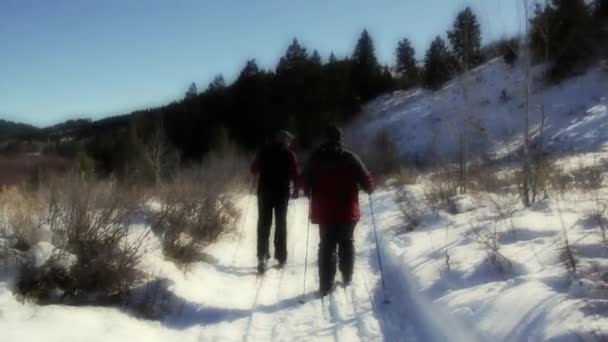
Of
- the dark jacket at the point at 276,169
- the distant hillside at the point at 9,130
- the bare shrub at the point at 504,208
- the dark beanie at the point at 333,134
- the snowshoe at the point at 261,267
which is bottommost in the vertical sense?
the snowshoe at the point at 261,267

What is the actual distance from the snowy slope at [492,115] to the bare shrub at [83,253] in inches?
681

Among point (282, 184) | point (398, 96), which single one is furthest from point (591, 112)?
point (282, 184)

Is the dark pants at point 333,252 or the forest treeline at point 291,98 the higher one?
the forest treeline at point 291,98

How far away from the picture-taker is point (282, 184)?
6.65 meters

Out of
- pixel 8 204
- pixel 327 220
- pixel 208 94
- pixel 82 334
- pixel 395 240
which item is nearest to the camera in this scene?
pixel 82 334

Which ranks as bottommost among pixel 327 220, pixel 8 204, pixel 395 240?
pixel 395 240

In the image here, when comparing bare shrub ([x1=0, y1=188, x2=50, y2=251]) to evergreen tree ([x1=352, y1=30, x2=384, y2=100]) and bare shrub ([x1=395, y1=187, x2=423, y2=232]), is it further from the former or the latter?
evergreen tree ([x1=352, y1=30, x2=384, y2=100])

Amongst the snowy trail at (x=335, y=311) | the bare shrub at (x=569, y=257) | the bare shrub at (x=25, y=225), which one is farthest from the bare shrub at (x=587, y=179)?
the bare shrub at (x=25, y=225)

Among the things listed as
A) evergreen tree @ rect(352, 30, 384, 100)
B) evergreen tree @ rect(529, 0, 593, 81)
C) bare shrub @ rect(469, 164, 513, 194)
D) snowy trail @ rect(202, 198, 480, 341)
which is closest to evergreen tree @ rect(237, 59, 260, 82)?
evergreen tree @ rect(352, 30, 384, 100)

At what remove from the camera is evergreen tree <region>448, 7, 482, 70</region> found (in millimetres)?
15342

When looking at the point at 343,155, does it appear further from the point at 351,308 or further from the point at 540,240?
the point at 540,240

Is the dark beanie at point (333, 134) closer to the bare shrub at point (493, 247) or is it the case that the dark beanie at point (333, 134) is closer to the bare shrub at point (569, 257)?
the bare shrub at point (493, 247)

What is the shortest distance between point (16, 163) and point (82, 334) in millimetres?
14940

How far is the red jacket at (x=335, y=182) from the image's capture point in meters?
5.48
